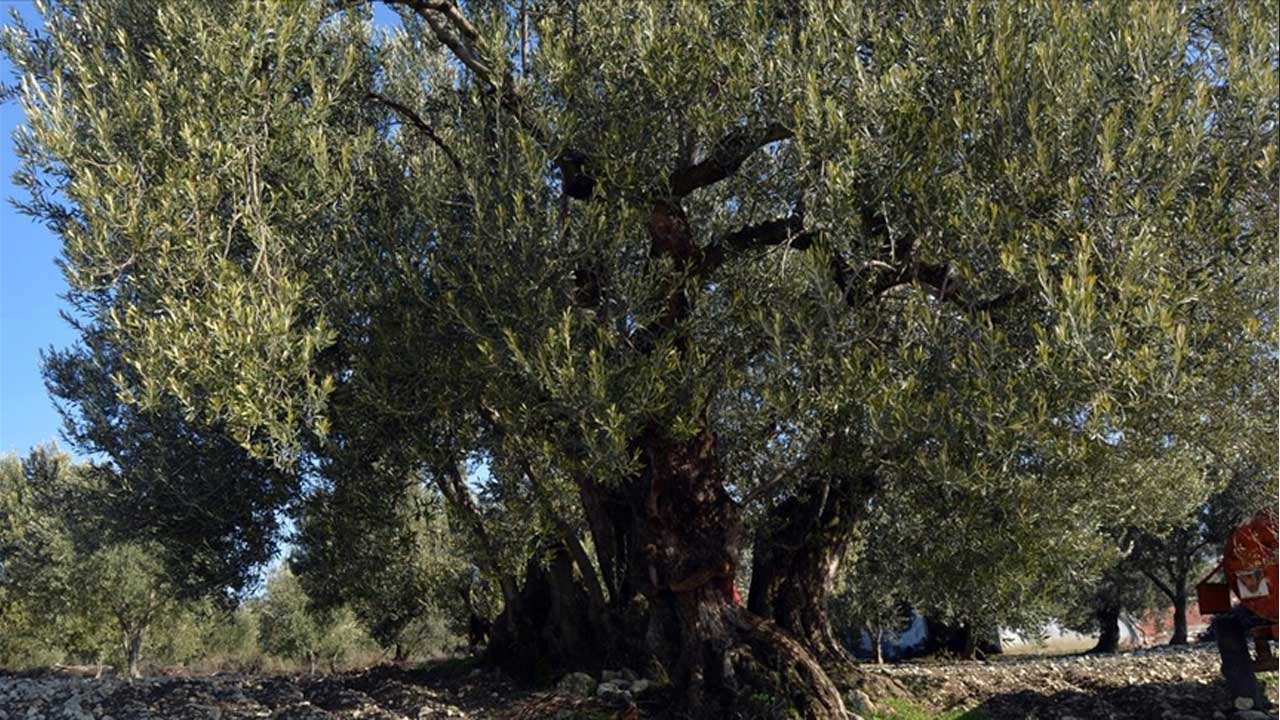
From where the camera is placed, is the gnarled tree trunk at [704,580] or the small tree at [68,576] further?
the small tree at [68,576]

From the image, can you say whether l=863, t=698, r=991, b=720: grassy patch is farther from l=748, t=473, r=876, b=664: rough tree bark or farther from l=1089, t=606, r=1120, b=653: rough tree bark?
l=1089, t=606, r=1120, b=653: rough tree bark

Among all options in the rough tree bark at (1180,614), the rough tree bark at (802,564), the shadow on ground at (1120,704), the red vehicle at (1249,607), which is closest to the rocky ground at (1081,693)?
the shadow on ground at (1120,704)

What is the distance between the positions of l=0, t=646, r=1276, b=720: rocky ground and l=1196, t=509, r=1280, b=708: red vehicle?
40 cm

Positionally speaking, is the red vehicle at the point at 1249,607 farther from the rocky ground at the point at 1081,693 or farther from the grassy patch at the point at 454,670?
the grassy patch at the point at 454,670

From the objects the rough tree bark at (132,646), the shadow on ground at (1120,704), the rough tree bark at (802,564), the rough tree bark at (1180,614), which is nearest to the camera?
the shadow on ground at (1120,704)

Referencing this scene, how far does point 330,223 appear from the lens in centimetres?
866

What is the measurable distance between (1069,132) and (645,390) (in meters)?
3.67

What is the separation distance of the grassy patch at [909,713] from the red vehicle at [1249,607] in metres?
2.57

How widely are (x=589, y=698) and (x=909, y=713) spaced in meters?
3.71

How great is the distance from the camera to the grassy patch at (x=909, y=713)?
10852 mm

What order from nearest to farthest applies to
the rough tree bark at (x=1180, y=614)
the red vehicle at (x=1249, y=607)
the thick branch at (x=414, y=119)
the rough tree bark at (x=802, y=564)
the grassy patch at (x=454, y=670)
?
the red vehicle at (x=1249, y=607) < the thick branch at (x=414, y=119) < the rough tree bark at (x=802, y=564) < the grassy patch at (x=454, y=670) < the rough tree bark at (x=1180, y=614)

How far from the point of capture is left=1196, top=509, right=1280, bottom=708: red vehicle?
32.1 feet

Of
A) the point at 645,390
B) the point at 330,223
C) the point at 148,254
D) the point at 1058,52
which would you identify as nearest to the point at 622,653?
the point at 645,390

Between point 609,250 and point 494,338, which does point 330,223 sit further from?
point 609,250
